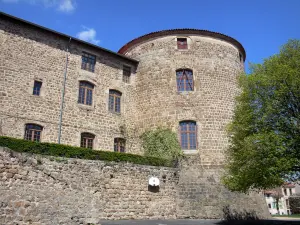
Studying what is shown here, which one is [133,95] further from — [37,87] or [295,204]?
[295,204]

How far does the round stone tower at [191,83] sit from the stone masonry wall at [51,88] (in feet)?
6.38

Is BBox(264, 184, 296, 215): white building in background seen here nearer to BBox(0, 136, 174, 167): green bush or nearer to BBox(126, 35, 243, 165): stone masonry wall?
BBox(126, 35, 243, 165): stone masonry wall

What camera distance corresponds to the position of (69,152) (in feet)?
40.6

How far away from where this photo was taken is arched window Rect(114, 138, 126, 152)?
18406 millimetres

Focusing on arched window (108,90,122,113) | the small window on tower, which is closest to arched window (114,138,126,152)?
arched window (108,90,122,113)

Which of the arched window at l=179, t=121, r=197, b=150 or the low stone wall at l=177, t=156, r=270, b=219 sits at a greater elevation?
the arched window at l=179, t=121, r=197, b=150

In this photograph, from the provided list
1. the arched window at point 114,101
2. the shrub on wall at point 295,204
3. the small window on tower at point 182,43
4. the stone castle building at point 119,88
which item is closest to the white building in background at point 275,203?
the shrub on wall at point 295,204

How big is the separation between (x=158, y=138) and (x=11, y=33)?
399 inches

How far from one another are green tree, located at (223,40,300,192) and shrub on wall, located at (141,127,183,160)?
12.6ft

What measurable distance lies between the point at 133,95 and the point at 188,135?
16.3ft

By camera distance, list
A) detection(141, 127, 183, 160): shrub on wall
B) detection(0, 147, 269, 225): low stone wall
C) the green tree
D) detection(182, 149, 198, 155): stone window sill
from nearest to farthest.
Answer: detection(0, 147, 269, 225): low stone wall, the green tree, detection(141, 127, 183, 160): shrub on wall, detection(182, 149, 198, 155): stone window sill

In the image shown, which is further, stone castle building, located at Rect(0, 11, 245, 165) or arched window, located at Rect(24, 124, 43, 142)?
stone castle building, located at Rect(0, 11, 245, 165)

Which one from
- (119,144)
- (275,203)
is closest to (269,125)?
(119,144)

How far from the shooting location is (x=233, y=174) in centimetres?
1348
